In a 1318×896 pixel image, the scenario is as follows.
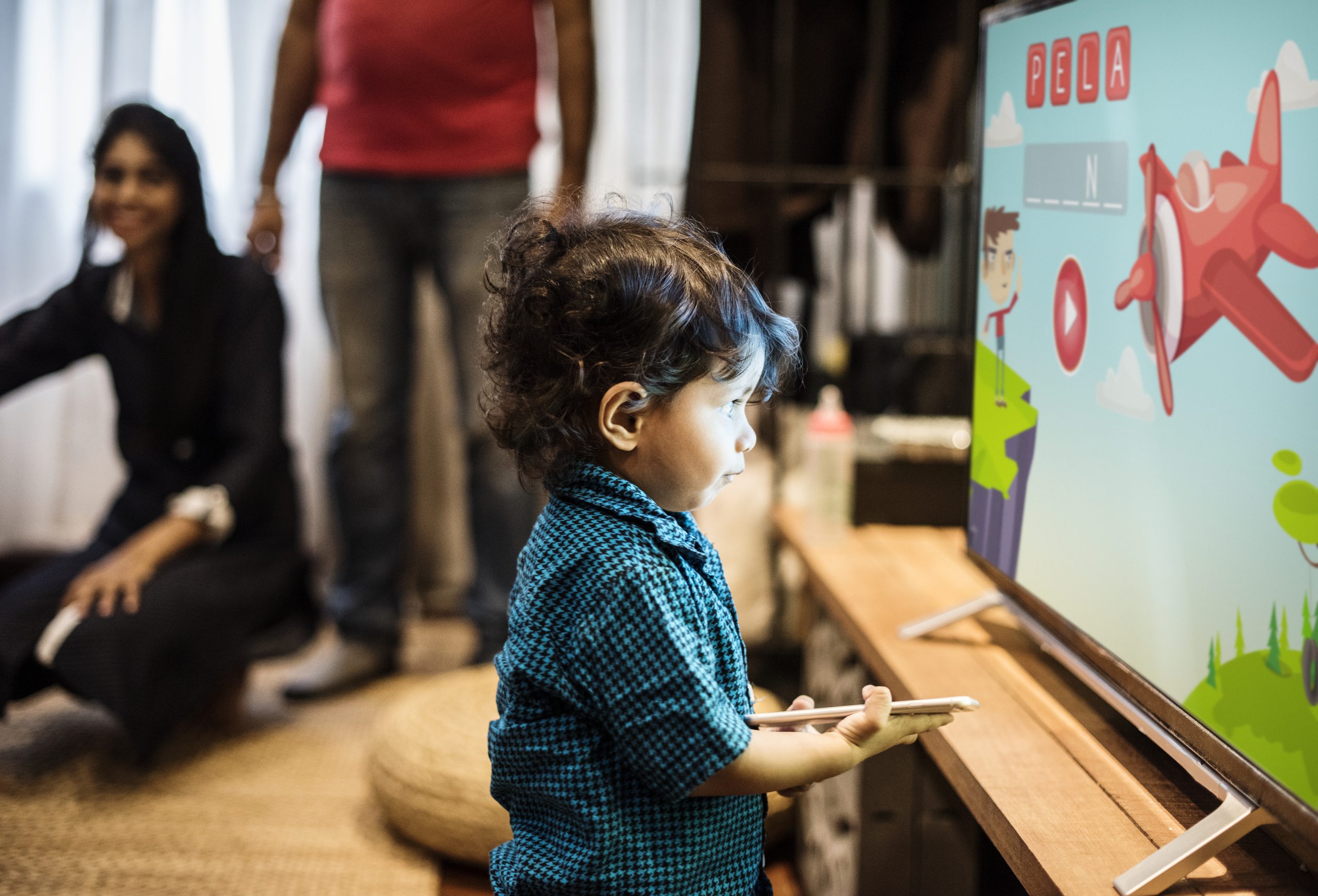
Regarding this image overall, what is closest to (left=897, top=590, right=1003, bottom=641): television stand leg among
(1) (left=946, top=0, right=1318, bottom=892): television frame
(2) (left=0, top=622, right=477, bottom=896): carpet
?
(1) (left=946, top=0, right=1318, bottom=892): television frame

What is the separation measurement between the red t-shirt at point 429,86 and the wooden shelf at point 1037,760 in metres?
1.05

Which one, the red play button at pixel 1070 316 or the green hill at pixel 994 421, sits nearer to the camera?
the red play button at pixel 1070 316

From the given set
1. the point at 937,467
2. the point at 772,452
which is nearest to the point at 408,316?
the point at 772,452

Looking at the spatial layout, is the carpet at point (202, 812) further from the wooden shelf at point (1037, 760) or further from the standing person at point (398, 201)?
the wooden shelf at point (1037, 760)

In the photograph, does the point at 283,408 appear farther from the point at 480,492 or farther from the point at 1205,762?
the point at 1205,762

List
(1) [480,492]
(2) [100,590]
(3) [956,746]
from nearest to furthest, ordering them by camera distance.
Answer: (3) [956,746]
(2) [100,590]
(1) [480,492]

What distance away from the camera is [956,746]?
0.94m

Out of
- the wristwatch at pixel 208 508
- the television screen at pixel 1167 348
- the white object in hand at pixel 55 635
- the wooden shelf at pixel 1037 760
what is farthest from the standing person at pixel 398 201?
the television screen at pixel 1167 348

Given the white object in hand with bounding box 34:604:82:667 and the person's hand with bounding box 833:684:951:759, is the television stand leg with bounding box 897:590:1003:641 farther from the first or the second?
the white object in hand with bounding box 34:604:82:667

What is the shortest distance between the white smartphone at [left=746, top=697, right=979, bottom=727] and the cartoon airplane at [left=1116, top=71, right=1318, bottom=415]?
271mm

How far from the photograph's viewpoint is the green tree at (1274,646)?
0.72 metres

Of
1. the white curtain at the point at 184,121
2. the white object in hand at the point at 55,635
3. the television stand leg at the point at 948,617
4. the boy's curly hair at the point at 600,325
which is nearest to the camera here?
the boy's curly hair at the point at 600,325

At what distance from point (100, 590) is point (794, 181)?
4.30 feet

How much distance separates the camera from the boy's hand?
80cm
